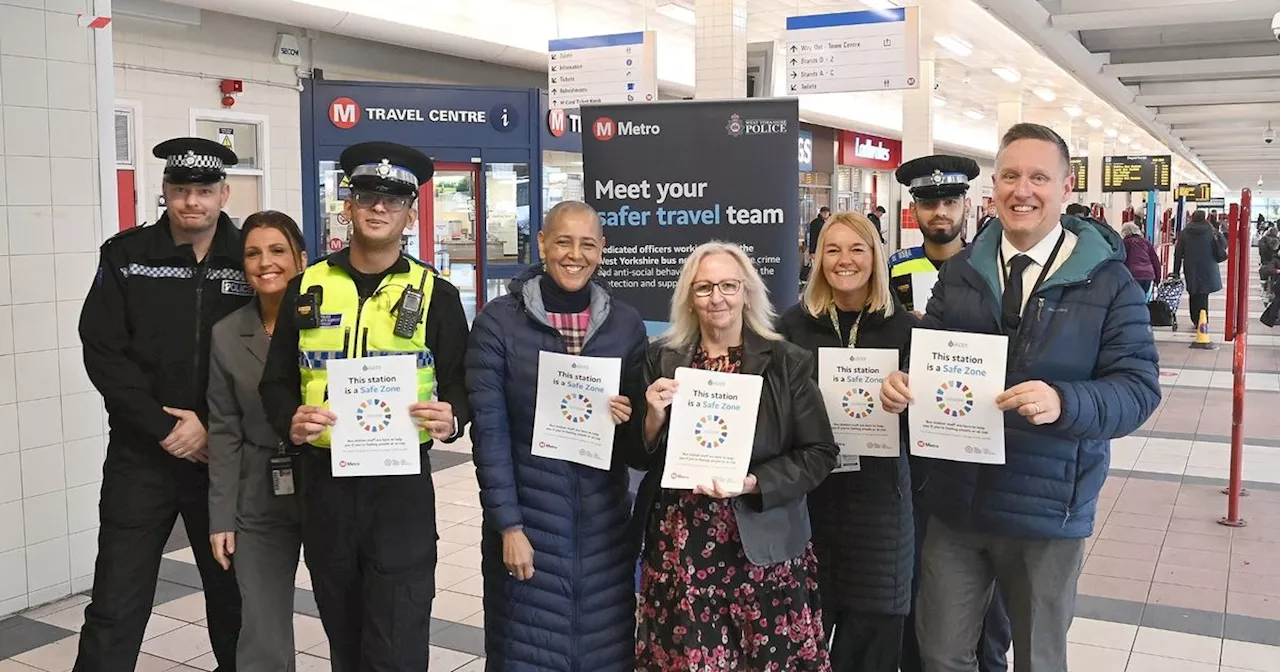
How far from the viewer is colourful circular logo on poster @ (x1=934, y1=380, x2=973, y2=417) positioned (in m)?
2.31

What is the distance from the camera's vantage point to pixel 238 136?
9.53 meters

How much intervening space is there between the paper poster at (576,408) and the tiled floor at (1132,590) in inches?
62.3

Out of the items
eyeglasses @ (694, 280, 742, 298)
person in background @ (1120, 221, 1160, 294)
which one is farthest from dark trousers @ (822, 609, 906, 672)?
person in background @ (1120, 221, 1160, 294)

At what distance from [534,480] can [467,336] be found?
1.41 feet

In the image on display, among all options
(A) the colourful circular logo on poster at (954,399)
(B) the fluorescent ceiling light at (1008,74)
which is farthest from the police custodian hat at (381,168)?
(B) the fluorescent ceiling light at (1008,74)

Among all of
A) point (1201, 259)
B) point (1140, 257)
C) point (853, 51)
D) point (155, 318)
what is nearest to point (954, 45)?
point (1140, 257)

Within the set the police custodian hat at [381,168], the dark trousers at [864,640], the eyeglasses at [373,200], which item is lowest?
the dark trousers at [864,640]

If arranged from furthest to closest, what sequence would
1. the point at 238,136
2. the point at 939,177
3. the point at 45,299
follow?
1. the point at 238,136
2. the point at 45,299
3. the point at 939,177

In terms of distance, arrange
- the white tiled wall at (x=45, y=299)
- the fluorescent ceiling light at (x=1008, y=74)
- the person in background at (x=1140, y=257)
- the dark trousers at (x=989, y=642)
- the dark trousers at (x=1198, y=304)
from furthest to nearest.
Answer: the fluorescent ceiling light at (x=1008, y=74), the dark trousers at (x=1198, y=304), the person in background at (x=1140, y=257), the white tiled wall at (x=45, y=299), the dark trousers at (x=989, y=642)

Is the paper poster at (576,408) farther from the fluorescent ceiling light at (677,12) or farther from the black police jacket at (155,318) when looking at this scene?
the fluorescent ceiling light at (677,12)

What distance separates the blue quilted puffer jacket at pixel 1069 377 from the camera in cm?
230

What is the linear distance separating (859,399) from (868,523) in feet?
1.14

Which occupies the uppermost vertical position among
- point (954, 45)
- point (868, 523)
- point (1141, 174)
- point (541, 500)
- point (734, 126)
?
point (954, 45)

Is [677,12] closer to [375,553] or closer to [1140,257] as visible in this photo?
[1140,257]
